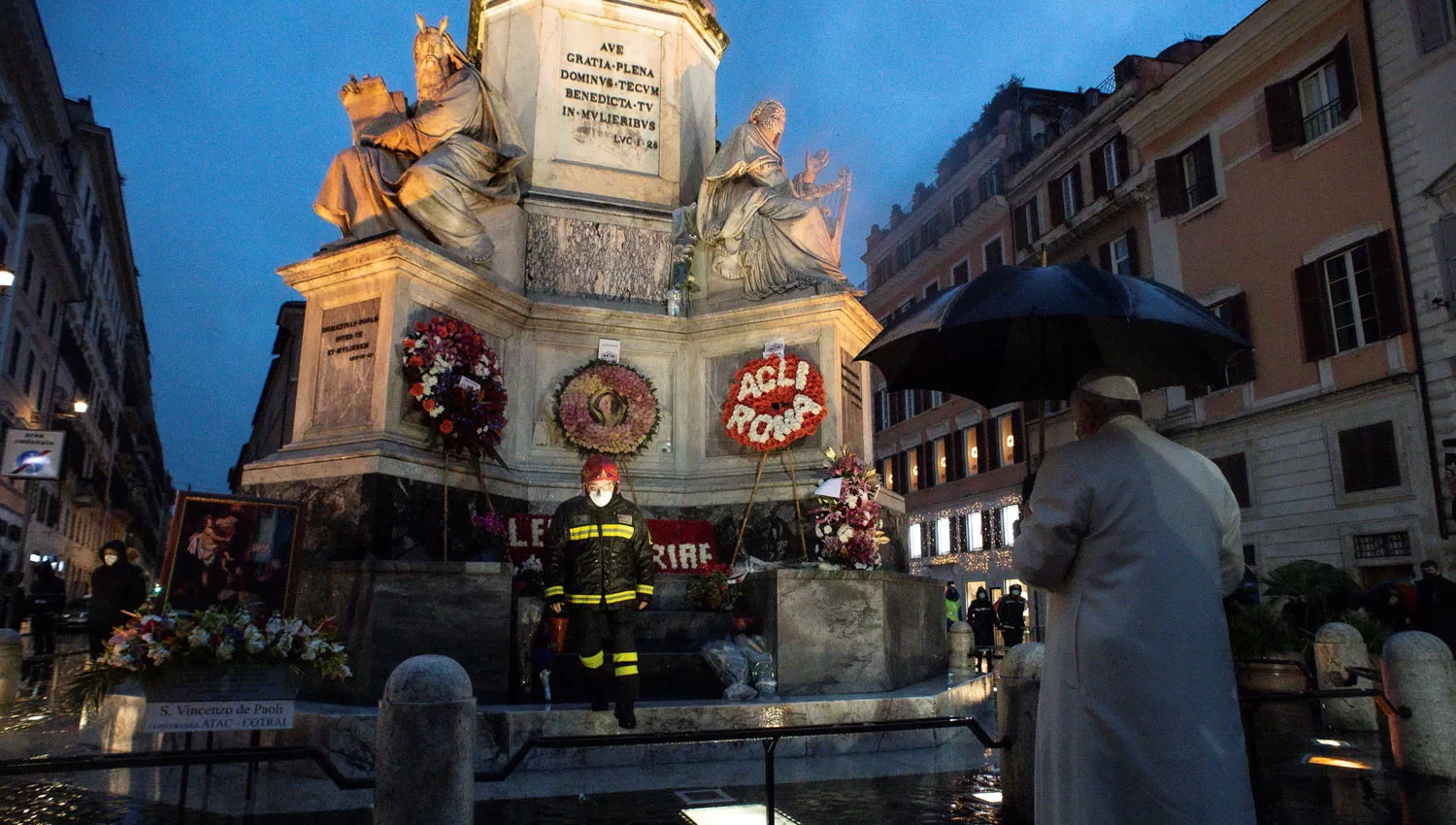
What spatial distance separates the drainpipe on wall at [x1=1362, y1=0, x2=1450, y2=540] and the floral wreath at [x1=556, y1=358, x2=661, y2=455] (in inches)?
651

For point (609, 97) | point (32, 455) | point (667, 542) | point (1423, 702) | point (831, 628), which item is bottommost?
point (1423, 702)

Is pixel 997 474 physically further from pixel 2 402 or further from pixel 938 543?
pixel 2 402

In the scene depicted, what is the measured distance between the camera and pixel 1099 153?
32.7 meters

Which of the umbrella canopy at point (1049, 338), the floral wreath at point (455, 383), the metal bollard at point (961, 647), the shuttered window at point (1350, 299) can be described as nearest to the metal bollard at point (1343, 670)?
the metal bollard at point (961, 647)

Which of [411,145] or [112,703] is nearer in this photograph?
[112,703]

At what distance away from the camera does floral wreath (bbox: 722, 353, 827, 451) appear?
1020 centimetres

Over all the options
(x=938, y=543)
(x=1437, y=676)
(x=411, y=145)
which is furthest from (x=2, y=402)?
(x=1437, y=676)

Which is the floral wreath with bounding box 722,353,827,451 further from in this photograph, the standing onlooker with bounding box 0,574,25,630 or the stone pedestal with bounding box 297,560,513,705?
the standing onlooker with bounding box 0,574,25,630

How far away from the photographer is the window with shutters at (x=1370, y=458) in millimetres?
20875

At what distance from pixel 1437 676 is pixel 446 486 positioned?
7763 millimetres

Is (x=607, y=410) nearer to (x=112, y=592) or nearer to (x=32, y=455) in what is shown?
(x=112, y=592)

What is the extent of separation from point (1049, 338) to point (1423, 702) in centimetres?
431

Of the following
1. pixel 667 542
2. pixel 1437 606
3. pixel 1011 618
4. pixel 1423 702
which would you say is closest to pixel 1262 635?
pixel 1437 606

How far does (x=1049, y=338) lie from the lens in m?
5.20
